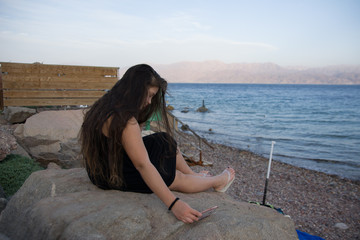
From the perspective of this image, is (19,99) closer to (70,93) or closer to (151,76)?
(70,93)

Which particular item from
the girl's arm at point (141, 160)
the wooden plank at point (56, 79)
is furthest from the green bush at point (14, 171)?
the wooden plank at point (56, 79)

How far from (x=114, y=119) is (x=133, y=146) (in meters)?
0.23

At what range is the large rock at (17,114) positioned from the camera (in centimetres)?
751

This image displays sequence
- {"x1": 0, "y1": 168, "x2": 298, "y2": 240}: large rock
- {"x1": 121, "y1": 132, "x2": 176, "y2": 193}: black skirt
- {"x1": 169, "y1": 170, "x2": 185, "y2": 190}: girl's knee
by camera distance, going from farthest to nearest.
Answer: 1. {"x1": 169, "y1": 170, "x2": 185, "y2": 190}: girl's knee
2. {"x1": 121, "y1": 132, "x2": 176, "y2": 193}: black skirt
3. {"x1": 0, "y1": 168, "x2": 298, "y2": 240}: large rock

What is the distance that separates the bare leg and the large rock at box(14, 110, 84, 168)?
3.08 metres

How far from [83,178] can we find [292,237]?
6.12ft

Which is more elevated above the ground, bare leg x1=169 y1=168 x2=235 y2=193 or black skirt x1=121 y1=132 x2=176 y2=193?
black skirt x1=121 y1=132 x2=176 y2=193

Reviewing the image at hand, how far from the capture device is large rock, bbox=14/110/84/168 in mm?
5301

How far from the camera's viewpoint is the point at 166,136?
8.75 ft

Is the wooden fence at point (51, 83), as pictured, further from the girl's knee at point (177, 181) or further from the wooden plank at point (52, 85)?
the girl's knee at point (177, 181)

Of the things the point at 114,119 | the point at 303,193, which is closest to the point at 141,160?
the point at 114,119

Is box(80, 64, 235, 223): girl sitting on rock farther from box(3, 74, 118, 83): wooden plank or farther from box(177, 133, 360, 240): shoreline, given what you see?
box(3, 74, 118, 83): wooden plank

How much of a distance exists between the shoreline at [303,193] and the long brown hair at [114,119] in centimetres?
364

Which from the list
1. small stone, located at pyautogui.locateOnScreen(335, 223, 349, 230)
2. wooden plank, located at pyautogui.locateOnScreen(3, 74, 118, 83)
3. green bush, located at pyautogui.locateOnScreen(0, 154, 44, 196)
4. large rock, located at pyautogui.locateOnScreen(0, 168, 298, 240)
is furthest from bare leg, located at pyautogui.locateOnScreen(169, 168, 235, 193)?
wooden plank, located at pyautogui.locateOnScreen(3, 74, 118, 83)
